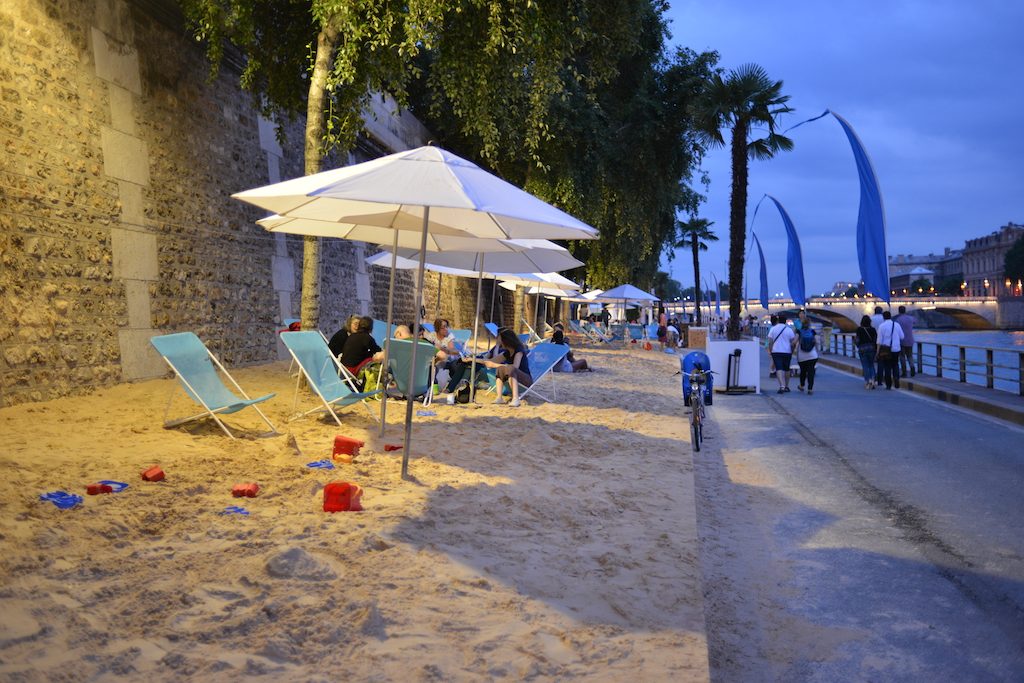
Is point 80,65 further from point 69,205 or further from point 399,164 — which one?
point 399,164

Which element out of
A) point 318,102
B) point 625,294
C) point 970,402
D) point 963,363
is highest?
point 318,102

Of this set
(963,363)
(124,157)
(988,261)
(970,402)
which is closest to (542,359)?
(124,157)

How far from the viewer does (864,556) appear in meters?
5.13

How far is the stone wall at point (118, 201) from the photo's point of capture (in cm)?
734

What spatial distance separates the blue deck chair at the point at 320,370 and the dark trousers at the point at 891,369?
11.9m

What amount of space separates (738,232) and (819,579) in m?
18.2

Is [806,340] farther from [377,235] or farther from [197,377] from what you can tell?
[197,377]

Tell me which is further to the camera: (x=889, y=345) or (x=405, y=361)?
(x=889, y=345)

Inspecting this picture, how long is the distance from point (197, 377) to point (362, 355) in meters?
3.03

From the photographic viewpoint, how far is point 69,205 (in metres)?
8.05

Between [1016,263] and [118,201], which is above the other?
[1016,263]

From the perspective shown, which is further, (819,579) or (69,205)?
(69,205)

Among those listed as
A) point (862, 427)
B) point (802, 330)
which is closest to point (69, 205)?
point (862, 427)

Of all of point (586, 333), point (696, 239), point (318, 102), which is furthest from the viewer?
point (696, 239)
